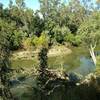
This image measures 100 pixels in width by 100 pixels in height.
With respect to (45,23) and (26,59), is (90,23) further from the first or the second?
(45,23)

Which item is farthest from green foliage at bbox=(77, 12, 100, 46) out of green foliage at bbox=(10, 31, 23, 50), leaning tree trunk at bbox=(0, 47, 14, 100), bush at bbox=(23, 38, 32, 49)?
leaning tree trunk at bbox=(0, 47, 14, 100)

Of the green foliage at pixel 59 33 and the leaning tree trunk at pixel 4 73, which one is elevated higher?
the green foliage at pixel 59 33

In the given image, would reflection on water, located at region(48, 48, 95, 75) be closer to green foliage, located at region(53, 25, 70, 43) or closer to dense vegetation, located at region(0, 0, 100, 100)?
dense vegetation, located at region(0, 0, 100, 100)

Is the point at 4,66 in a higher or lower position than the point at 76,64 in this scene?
higher

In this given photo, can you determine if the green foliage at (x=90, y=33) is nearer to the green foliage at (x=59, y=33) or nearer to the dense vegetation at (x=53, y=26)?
the dense vegetation at (x=53, y=26)

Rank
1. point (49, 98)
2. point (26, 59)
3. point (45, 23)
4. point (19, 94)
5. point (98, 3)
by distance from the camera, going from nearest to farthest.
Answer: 1. point (49, 98)
2. point (19, 94)
3. point (26, 59)
4. point (98, 3)
5. point (45, 23)

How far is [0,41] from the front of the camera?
14062mm

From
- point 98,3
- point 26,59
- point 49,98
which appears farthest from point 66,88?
point 98,3

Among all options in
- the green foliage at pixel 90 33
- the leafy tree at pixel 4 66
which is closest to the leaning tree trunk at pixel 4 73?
the leafy tree at pixel 4 66

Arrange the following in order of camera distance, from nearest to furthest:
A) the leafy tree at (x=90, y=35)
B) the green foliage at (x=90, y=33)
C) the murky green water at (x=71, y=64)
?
the murky green water at (x=71, y=64)
the leafy tree at (x=90, y=35)
the green foliage at (x=90, y=33)

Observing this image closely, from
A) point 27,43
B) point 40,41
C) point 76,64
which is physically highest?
point 40,41

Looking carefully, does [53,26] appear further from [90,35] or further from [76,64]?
[90,35]

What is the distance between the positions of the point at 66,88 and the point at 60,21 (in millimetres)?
72692

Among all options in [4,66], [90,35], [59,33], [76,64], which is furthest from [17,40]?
[4,66]
